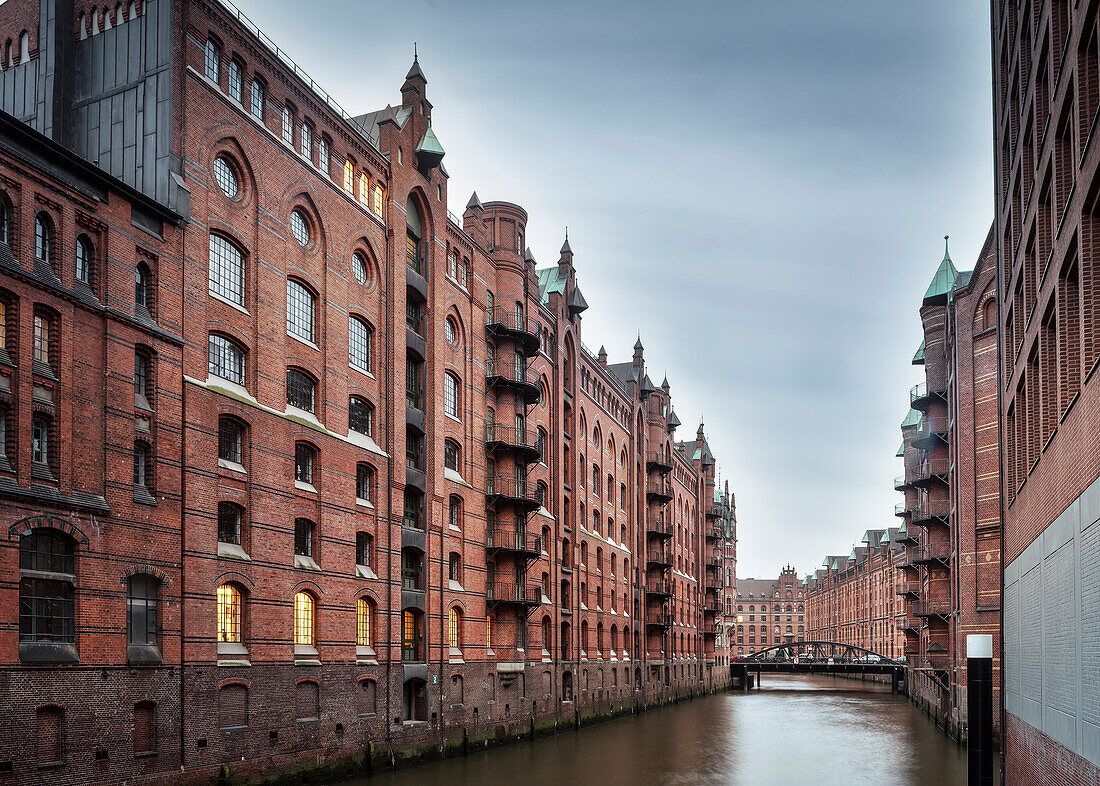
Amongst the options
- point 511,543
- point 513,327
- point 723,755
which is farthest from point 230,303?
point 723,755

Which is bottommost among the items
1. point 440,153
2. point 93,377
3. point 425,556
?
point 425,556

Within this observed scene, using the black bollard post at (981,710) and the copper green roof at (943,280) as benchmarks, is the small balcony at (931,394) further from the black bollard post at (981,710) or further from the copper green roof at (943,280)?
the black bollard post at (981,710)

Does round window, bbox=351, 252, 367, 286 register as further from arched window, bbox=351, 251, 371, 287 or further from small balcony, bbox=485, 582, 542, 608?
small balcony, bbox=485, 582, 542, 608

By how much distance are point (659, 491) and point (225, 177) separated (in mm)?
47191

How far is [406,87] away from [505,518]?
16233mm

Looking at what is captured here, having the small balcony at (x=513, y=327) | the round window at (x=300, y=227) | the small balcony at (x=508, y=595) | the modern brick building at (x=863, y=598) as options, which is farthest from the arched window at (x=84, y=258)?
the modern brick building at (x=863, y=598)

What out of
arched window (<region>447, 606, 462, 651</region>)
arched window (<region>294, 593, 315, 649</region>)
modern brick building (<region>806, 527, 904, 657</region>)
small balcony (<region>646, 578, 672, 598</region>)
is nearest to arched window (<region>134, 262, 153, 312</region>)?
arched window (<region>294, 593, 315, 649</region>)

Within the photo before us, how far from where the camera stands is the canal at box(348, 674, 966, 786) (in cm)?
3127

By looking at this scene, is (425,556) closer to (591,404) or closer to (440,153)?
(440,153)

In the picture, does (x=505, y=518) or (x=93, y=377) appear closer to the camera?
(x=93, y=377)

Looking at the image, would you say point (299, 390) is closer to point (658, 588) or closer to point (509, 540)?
point (509, 540)

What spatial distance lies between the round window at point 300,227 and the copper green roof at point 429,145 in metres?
7.03

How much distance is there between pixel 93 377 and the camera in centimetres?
2073

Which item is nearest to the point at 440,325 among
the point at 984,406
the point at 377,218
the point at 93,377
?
the point at 377,218
